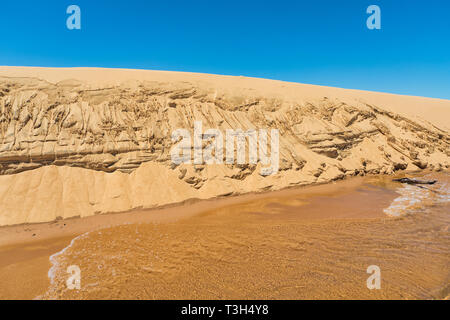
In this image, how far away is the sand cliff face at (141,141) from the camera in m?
8.68

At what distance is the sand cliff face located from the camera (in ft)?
28.5

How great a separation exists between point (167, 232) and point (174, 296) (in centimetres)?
300

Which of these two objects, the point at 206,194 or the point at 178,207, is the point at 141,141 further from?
the point at 206,194

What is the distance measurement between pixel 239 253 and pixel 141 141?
23.9ft

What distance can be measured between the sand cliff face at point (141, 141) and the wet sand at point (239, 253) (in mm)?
1246

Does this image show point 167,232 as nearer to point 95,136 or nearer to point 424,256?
point 95,136

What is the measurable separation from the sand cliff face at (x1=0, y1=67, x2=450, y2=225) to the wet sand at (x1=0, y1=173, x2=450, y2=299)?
1.25 metres

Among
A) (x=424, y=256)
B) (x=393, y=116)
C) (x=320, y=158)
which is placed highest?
(x=393, y=116)

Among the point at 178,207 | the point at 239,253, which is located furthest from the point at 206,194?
the point at 239,253

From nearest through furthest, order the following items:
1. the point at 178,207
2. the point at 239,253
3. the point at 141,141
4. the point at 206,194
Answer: the point at 239,253 → the point at 178,207 → the point at 206,194 → the point at 141,141

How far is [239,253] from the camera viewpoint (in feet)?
18.7

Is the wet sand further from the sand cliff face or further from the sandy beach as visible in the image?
the sand cliff face
